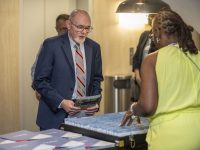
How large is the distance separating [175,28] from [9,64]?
292 cm

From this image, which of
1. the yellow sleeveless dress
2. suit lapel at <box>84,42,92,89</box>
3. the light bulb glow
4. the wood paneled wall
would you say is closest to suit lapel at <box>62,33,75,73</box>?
suit lapel at <box>84,42,92,89</box>

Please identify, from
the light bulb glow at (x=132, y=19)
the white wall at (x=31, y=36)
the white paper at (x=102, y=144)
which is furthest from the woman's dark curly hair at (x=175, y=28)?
the light bulb glow at (x=132, y=19)

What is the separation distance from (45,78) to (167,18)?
1.33 m

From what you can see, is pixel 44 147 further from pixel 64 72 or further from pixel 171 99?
pixel 64 72

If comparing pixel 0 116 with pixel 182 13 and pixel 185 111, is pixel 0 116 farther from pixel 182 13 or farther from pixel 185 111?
pixel 185 111

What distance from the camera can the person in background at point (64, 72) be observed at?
11.4 feet

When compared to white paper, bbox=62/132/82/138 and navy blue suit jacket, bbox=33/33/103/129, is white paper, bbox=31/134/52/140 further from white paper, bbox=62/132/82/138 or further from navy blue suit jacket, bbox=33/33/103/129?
navy blue suit jacket, bbox=33/33/103/129

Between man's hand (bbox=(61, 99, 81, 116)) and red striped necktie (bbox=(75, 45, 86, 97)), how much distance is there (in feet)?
0.80

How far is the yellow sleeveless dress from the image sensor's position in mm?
2383

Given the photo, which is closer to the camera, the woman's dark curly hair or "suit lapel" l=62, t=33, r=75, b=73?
the woman's dark curly hair

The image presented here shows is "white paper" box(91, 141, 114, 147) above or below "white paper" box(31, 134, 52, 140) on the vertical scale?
below

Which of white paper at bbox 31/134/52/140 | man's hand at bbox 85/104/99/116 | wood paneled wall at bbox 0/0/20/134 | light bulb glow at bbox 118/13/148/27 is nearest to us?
white paper at bbox 31/134/52/140

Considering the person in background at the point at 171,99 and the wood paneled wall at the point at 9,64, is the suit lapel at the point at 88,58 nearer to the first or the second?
the person in background at the point at 171,99

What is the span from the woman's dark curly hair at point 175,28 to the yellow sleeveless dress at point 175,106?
0.12m
